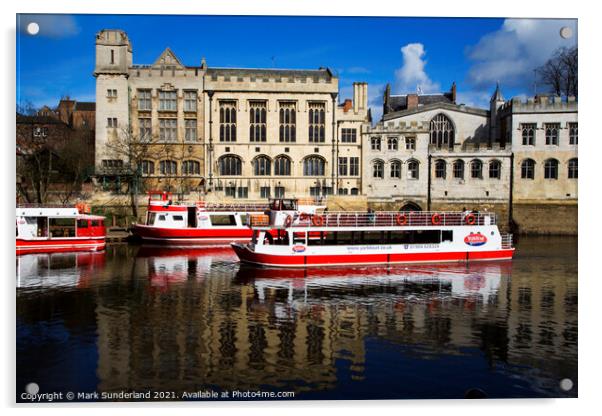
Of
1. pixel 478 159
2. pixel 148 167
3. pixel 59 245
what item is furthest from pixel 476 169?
pixel 59 245

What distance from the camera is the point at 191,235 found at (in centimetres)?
4394

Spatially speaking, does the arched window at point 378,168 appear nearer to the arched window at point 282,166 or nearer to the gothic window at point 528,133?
the arched window at point 282,166

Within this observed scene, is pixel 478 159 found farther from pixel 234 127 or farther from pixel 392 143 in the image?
pixel 234 127

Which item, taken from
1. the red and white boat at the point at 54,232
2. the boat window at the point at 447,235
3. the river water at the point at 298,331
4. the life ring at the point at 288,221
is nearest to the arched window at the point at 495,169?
the boat window at the point at 447,235

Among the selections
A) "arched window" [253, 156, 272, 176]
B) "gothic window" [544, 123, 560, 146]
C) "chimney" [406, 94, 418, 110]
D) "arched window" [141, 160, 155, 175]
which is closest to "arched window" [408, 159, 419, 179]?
"chimney" [406, 94, 418, 110]

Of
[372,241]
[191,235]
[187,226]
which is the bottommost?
[191,235]

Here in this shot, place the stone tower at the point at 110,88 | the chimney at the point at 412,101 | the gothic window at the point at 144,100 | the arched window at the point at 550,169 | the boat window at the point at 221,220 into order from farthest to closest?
the chimney at the point at 412,101, the gothic window at the point at 144,100, the arched window at the point at 550,169, the stone tower at the point at 110,88, the boat window at the point at 221,220

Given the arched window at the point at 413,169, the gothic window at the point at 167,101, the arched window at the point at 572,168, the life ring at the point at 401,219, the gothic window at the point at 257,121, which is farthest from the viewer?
the arched window at the point at 413,169

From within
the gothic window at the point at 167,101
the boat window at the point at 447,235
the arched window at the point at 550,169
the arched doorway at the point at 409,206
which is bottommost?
the boat window at the point at 447,235

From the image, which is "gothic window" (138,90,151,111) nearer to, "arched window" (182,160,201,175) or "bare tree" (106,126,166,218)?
"bare tree" (106,126,166,218)

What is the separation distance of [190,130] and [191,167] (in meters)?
3.97

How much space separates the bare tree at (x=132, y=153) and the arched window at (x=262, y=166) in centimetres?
921

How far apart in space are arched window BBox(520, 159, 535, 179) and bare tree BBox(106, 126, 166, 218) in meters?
35.6

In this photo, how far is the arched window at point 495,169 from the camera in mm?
55969
